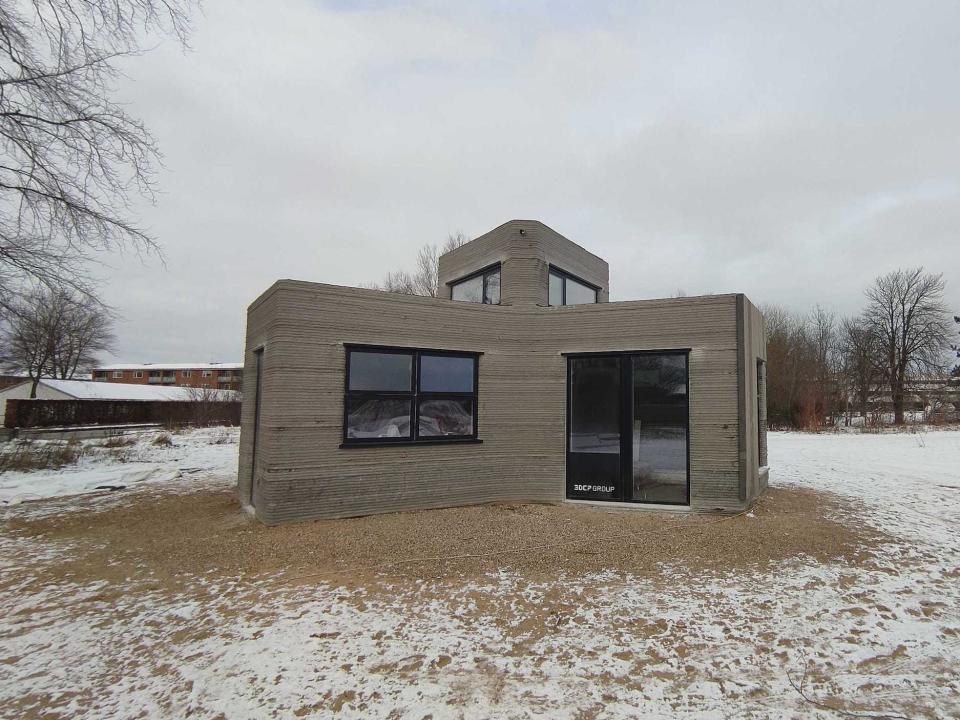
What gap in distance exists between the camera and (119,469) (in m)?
11.9

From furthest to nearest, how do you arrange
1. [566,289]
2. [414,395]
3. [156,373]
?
[156,373]
[566,289]
[414,395]

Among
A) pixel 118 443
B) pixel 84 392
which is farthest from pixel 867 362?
pixel 84 392

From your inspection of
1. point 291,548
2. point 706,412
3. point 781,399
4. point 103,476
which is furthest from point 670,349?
point 781,399

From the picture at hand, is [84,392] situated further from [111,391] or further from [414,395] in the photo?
[414,395]

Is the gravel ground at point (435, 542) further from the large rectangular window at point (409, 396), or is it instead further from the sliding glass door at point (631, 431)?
the large rectangular window at point (409, 396)

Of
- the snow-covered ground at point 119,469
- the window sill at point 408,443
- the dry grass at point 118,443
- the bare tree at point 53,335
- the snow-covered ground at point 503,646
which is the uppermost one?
the bare tree at point 53,335

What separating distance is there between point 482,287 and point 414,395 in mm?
3401

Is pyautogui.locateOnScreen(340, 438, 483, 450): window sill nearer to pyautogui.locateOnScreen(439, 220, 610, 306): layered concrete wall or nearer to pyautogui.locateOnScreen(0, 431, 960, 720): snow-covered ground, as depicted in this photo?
pyautogui.locateOnScreen(0, 431, 960, 720): snow-covered ground

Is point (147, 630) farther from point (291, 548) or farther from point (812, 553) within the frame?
point (812, 553)

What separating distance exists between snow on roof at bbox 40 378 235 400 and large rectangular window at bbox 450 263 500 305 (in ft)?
88.1

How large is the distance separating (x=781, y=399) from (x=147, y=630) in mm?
30696

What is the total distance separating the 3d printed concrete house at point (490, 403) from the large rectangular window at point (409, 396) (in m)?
0.02

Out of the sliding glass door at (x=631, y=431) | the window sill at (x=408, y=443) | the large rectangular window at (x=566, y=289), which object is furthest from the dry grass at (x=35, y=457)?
the sliding glass door at (x=631, y=431)

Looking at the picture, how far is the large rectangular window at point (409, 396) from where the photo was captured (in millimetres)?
6785
